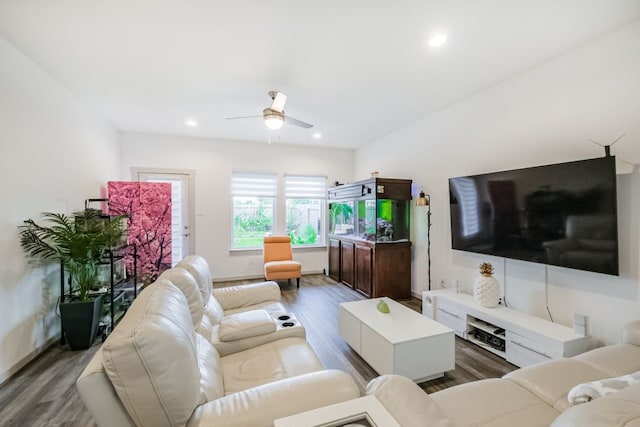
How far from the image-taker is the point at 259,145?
18.4 feet

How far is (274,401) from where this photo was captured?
1096 mm

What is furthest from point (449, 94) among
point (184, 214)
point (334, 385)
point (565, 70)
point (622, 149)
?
point (184, 214)

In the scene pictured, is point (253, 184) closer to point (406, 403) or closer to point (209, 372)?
point (209, 372)

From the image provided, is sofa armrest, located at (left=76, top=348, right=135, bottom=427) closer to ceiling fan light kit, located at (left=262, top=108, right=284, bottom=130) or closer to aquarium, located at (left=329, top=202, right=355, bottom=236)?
ceiling fan light kit, located at (left=262, top=108, right=284, bottom=130)

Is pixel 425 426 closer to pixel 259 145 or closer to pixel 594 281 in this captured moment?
pixel 594 281

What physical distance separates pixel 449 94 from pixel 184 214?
15.3 feet

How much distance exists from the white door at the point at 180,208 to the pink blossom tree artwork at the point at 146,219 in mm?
879

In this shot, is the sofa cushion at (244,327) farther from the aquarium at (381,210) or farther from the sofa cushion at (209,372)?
the aquarium at (381,210)

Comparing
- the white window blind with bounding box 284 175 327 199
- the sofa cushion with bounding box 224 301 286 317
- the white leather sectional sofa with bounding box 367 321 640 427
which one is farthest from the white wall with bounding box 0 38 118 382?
the white window blind with bounding box 284 175 327 199

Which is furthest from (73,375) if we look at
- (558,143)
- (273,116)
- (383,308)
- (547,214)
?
(558,143)

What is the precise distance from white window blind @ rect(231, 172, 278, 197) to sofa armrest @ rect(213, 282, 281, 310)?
119 inches

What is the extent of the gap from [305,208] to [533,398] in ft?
16.1

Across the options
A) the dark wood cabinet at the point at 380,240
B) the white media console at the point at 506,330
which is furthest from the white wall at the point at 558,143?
the dark wood cabinet at the point at 380,240

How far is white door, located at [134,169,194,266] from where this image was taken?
5.03m
